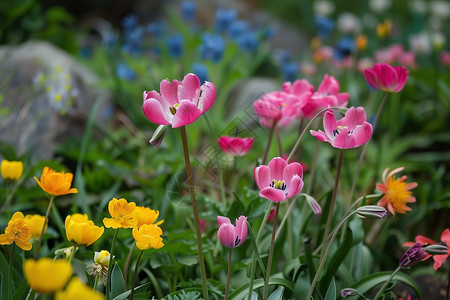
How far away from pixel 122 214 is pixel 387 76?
24.7 inches

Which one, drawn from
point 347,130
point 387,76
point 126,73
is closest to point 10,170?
point 347,130

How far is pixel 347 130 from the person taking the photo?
85cm

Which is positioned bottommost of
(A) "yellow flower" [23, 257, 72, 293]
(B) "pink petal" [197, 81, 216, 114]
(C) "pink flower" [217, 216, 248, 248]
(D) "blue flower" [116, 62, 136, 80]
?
(D) "blue flower" [116, 62, 136, 80]

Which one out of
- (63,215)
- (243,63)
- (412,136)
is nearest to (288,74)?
(243,63)

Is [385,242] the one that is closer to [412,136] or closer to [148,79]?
[412,136]

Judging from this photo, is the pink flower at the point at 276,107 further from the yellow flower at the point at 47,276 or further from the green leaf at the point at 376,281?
the yellow flower at the point at 47,276

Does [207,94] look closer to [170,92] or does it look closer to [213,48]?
[170,92]

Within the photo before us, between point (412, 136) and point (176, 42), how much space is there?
1.45 metres

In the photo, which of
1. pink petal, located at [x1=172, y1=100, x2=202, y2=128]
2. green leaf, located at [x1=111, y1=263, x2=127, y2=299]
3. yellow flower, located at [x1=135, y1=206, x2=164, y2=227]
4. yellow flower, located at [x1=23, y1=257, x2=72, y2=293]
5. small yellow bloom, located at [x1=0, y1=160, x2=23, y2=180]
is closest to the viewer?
yellow flower, located at [x1=23, y1=257, x2=72, y2=293]

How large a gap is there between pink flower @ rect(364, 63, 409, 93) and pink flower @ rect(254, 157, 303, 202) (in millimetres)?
354

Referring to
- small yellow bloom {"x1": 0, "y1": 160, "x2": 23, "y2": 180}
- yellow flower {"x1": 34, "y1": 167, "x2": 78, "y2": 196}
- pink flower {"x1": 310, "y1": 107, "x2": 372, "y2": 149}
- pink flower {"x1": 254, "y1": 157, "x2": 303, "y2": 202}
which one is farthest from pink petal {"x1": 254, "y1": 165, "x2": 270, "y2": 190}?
small yellow bloom {"x1": 0, "y1": 160, "x2": 23, "y2": 180}

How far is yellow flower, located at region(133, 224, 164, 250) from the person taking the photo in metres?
0.82

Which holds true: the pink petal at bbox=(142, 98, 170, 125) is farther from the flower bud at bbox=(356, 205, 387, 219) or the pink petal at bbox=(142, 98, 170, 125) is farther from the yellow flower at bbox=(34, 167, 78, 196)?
the flower bud at bbox=(356, 205, 387, 219)

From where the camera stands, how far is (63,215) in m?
1.70
